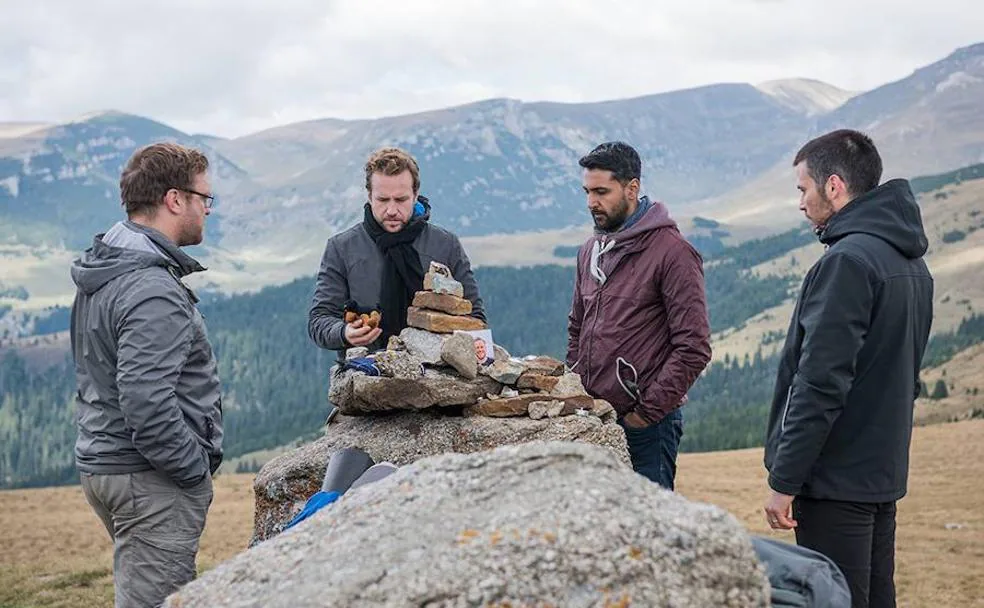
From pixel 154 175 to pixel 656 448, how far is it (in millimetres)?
4643

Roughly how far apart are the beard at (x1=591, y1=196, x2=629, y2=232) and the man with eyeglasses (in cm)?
325

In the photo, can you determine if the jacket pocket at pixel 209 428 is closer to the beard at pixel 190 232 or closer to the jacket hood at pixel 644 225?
the beard at pixel 190 232

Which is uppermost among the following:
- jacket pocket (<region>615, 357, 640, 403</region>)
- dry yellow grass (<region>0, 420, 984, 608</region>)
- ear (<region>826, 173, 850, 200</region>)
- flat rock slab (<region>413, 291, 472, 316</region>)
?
ear (<region>826, 173, 850, 200</region>)

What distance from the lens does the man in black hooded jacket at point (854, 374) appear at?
559 cm

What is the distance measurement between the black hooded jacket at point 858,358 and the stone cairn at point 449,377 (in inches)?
91.8

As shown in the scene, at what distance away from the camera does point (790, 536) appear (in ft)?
81.4

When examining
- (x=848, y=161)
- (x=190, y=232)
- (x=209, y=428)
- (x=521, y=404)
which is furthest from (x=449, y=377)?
(x=848, y=161)

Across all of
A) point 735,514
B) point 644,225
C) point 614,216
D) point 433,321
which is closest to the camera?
point 644,225

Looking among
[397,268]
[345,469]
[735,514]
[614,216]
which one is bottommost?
[735,514]

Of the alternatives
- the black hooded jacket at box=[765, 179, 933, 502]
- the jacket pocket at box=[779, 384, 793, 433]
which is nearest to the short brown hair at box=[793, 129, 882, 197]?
the black hooded jacket at box=[765, 179, 933, 502]

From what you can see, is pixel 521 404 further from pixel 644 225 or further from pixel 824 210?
pixel 824 210

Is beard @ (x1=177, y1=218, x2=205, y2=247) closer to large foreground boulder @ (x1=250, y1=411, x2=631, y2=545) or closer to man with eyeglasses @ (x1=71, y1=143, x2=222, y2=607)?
man with eyeglasses @ (x1=71, y1=143, x2=222, y2=607)

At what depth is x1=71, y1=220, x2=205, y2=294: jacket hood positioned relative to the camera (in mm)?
5872

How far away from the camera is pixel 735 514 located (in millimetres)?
39781
